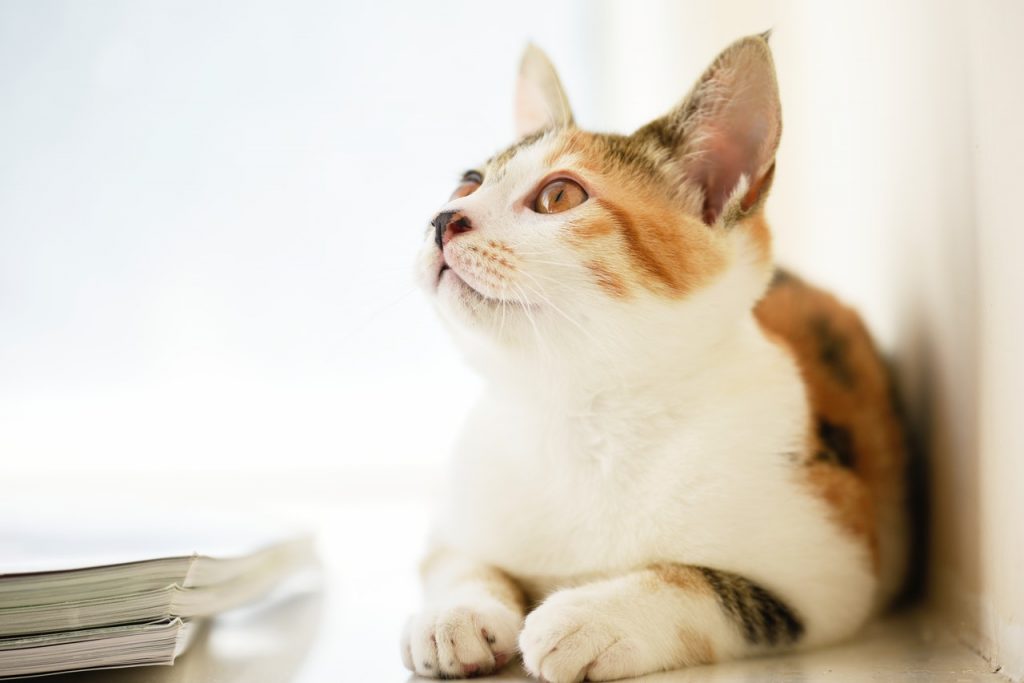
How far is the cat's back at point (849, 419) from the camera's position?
1395 millimetres

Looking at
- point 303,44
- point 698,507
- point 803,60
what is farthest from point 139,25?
point 698,507

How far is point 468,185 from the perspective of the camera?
149cm

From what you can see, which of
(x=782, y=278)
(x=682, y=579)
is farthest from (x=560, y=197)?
(x=782, y=278)

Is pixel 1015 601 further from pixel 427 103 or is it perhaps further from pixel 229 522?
pixel 427 103

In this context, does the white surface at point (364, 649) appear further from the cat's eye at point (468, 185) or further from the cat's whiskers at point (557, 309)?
the cat's eye at point (468, 185)

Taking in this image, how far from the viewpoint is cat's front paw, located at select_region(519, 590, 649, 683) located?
1071 millimetres

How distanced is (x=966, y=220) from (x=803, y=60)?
1039 millimetres

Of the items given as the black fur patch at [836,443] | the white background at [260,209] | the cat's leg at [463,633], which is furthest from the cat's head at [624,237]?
the white background at [260,209]

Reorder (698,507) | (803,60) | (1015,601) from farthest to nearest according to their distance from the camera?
(803,60)
(698,507)
(1015,601)

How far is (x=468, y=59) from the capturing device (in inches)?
96.7

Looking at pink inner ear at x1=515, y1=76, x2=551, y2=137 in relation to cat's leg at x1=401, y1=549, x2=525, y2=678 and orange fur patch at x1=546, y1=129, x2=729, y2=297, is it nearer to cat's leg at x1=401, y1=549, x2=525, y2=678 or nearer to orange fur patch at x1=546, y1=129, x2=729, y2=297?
orange fur patch at x1=546, y1=129, x2=729, y2=297

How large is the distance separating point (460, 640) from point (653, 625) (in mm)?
254

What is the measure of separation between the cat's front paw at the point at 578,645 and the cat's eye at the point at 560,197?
57 centimetres

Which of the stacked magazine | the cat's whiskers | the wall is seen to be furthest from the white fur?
the stacked magazine
